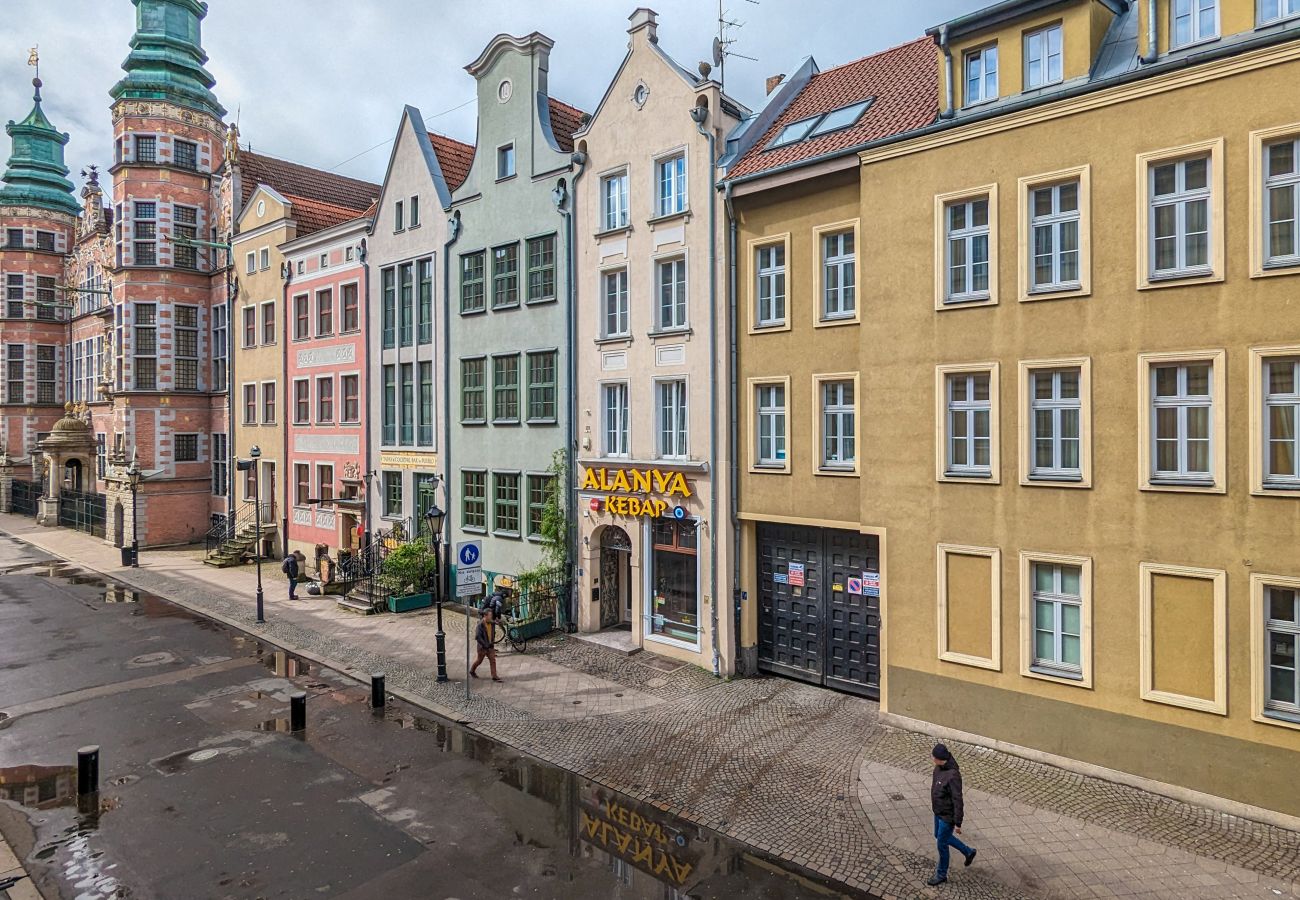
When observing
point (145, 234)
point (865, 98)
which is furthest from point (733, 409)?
point (145, 234)

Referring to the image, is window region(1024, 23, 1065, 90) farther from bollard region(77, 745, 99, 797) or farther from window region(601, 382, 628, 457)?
bollard region(77, 745, 99, 797)

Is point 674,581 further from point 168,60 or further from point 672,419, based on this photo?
point 168,60

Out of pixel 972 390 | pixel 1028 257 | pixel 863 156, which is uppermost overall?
pixel 863 156

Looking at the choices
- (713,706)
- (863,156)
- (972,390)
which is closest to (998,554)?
(972,390)

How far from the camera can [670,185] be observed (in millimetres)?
18516

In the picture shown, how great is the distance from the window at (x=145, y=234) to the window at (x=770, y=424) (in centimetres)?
3521

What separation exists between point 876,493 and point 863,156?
6352 millimetres

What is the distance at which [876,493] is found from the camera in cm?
1457

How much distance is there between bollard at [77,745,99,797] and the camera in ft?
39.7

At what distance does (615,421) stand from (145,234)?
31.8 m

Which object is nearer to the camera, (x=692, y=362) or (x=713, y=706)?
(x=713, y=706)

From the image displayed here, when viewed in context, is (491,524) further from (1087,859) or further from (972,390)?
(1087,859)

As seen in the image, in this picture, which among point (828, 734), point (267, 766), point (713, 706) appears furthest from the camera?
point (713, 706)

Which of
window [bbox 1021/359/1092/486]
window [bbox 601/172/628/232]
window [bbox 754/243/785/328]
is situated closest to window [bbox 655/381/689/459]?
window [bbox 754/243/785/328]
